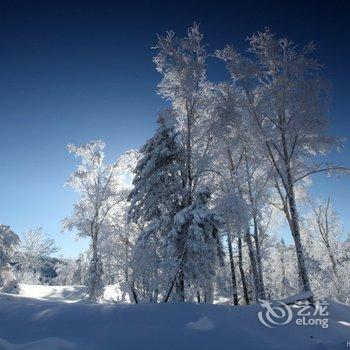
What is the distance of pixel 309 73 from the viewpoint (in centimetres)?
1434

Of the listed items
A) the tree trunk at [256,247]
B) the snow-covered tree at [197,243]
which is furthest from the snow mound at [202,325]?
the tree trunk at [256,247]

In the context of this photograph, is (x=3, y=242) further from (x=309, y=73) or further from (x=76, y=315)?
(x=309, y=73)

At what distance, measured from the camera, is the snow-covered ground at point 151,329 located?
5844 millimetres

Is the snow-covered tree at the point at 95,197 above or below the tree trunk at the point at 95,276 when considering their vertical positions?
above

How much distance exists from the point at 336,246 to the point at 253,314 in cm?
2222

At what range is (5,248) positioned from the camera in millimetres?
28797

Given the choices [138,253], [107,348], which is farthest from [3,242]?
[107,348]

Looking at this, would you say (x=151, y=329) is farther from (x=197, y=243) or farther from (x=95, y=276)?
(x=95, y=276)

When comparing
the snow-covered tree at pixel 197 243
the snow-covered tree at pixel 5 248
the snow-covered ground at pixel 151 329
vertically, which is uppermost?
the snow-covered tree at pixel 5 248

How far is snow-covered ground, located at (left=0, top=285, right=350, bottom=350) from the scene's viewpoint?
5844 mm

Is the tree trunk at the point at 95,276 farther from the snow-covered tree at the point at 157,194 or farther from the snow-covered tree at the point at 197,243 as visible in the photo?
the snow-covered tree at the point at 197,243

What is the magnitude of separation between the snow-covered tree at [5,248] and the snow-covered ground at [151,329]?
75.5ft

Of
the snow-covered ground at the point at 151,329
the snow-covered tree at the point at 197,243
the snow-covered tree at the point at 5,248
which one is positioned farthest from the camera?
the snow-covered tree at the point at 5,248

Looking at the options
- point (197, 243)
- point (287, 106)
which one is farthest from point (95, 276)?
point (287, 106)
